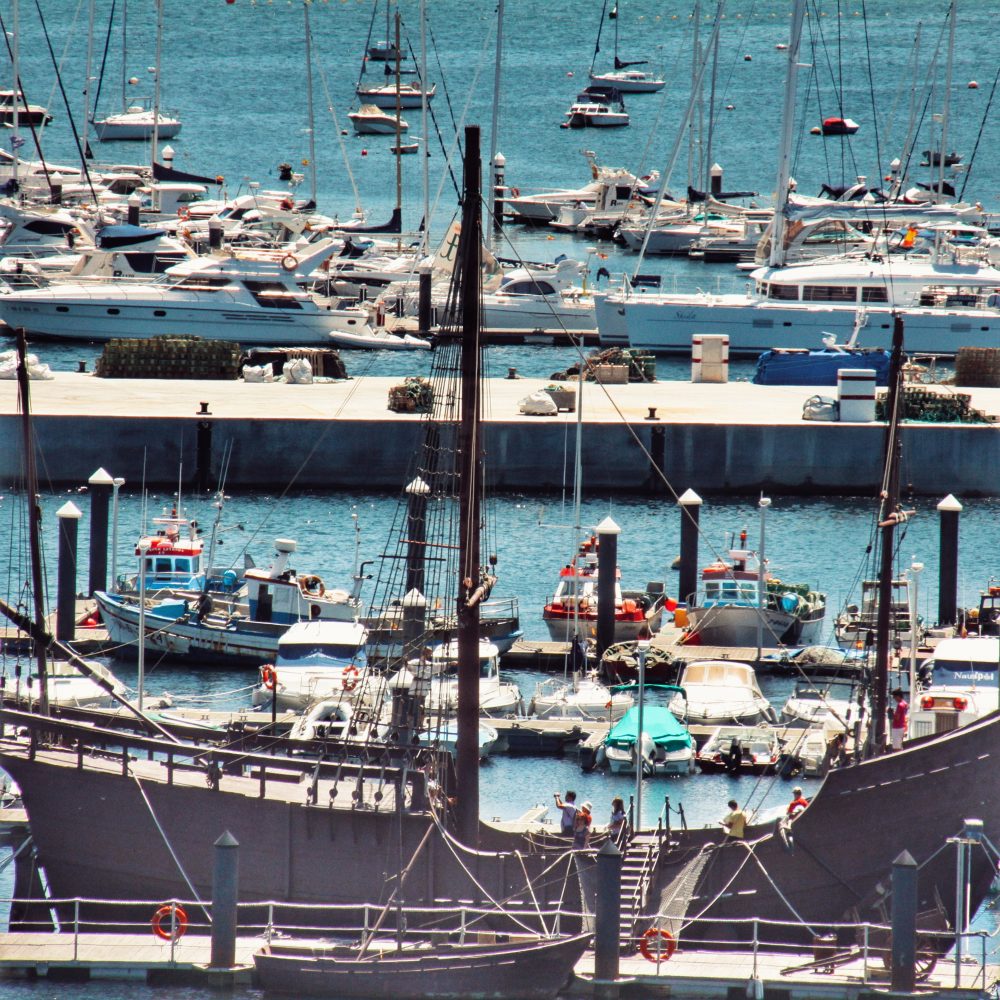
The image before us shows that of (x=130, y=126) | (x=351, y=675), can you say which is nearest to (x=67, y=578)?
(x=351, y=675)

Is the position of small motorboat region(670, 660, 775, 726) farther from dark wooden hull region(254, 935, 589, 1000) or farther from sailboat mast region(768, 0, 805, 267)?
sailboat mast region(768, 0, 805, 267)

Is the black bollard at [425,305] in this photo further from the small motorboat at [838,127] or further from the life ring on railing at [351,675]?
the small motorboat at [838,127]

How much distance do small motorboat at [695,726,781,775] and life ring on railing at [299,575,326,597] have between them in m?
11.0

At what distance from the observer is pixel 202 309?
79125 mm

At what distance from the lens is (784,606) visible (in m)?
48.8

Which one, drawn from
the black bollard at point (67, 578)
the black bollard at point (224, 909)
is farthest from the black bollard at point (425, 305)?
the black bollard at point (224, 909)

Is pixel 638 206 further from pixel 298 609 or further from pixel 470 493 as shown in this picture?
pixel 470 493

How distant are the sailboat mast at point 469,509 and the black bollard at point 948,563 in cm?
2097

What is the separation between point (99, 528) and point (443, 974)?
2432 cm

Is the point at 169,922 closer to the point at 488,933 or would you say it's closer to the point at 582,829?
the point at 488,933

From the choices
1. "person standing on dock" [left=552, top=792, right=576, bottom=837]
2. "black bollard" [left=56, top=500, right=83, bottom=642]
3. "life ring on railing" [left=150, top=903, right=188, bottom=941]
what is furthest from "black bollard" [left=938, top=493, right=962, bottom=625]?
"life ring on railing" [left=150, top=903, right=188, bottom=941]

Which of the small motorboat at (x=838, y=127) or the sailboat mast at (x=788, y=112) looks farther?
the small motorboat at (x=838, y=127)

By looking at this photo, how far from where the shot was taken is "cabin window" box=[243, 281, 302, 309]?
79.8 metres

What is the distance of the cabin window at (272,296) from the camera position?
7981 cm
